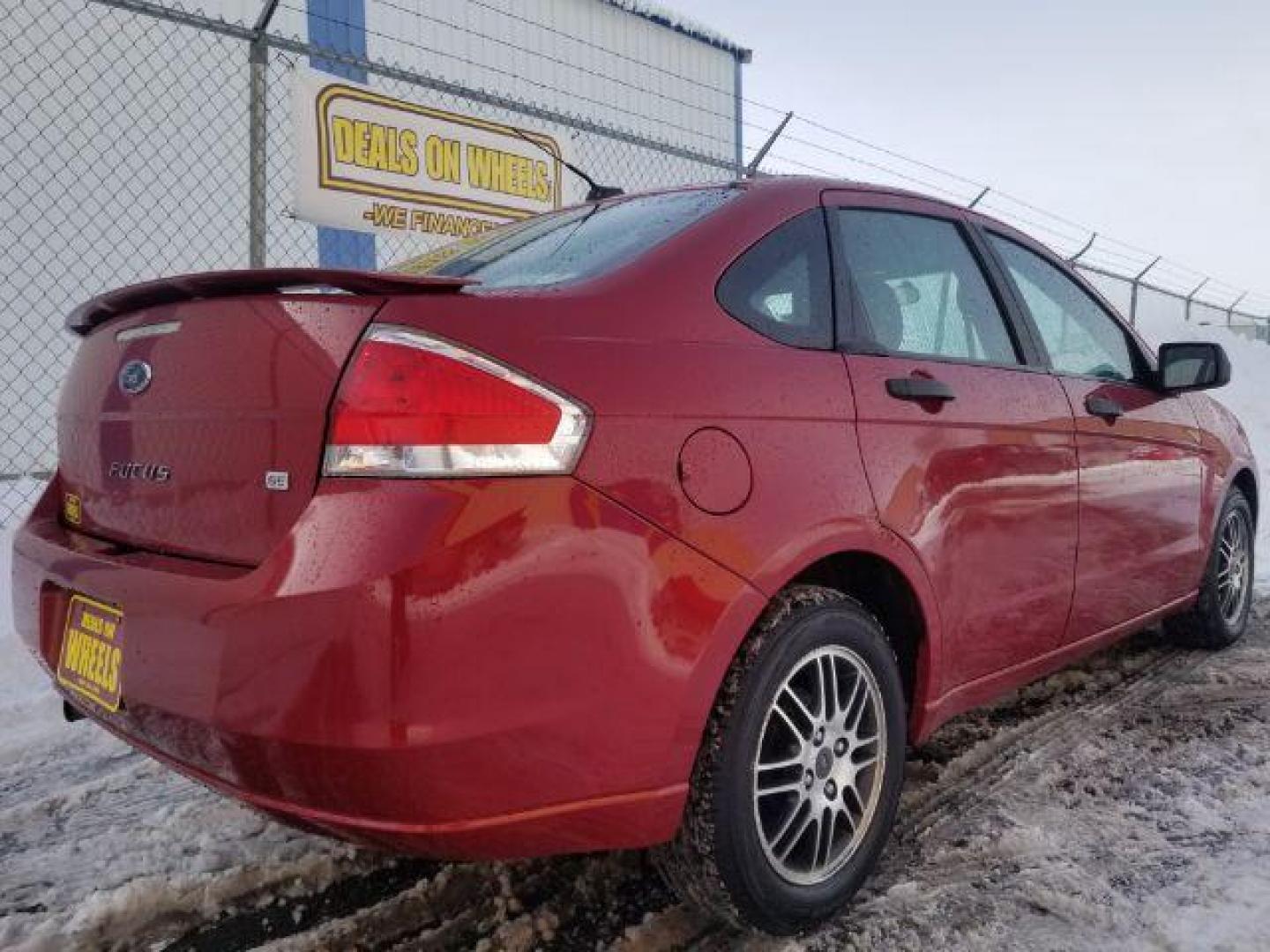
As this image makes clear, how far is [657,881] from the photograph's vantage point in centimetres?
204

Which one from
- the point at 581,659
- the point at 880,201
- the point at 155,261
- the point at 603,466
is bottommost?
the point at 581,659

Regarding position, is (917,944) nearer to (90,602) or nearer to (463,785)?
(463,785)

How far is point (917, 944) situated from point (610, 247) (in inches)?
60.1

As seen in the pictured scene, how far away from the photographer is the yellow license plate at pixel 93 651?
1634 millimetres

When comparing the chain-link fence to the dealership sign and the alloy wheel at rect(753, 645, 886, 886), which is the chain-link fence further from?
the alloy wheel at rect(753, 645, 886, 886)

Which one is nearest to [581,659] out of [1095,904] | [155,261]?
[1095,904]

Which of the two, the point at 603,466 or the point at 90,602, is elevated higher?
the point at 603,466

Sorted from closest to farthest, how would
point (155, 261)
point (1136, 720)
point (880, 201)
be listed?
point (880, 201) < point (1136, 720) < point (155, 261)

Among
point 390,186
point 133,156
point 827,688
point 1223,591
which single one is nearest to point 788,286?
point 827,688

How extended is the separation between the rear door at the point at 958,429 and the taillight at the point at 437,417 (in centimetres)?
80

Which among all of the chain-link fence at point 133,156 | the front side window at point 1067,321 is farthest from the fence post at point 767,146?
the front side window at point 1067,321

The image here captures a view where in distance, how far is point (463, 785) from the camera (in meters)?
1.38

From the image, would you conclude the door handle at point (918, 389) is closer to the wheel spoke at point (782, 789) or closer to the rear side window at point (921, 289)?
the rear side window at point (921, 289)

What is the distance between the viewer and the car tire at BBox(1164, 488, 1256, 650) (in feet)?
12.3
